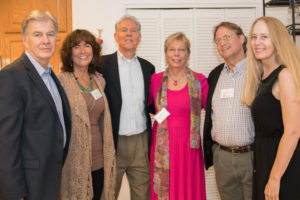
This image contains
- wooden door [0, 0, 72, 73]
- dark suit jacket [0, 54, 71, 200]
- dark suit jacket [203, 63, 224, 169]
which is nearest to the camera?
dark suit jacket [0, 54, 71, 200]

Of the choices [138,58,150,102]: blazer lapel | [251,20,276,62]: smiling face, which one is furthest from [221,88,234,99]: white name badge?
[138,58,150,102]: blazer lapel

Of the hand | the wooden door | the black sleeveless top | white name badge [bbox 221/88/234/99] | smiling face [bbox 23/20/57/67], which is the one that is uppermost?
the wooden door

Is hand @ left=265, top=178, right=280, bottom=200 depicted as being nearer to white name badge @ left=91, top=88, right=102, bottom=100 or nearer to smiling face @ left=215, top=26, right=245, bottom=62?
smiling face @ left=215, top=26, right=245, bottom=62

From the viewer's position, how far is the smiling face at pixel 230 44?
2.12 m

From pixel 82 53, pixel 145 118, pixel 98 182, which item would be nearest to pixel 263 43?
pixel 145 118

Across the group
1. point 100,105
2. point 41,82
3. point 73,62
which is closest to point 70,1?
point 73,62

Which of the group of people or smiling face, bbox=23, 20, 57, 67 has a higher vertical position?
smiling face, bbox=23, 20, 57, 67

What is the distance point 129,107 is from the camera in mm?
2332

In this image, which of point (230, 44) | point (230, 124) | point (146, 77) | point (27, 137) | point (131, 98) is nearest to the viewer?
point (27, 137)

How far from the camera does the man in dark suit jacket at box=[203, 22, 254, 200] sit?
6.48ft

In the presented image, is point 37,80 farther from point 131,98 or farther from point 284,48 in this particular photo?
point 284,48

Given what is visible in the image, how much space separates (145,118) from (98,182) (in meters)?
0.74

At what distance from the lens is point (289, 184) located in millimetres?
1469

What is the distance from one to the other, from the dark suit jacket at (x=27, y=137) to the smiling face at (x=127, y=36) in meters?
1.09
